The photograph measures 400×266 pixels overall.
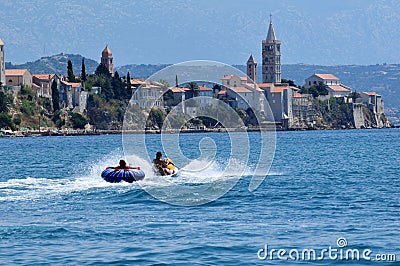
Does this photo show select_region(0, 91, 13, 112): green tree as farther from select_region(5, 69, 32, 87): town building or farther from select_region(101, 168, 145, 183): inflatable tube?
select_region(101, 168, 145, 183): inflatable tube

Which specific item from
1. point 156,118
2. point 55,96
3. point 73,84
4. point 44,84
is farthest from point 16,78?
point 156,118

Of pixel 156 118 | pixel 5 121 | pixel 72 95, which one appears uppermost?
pixel 72 95

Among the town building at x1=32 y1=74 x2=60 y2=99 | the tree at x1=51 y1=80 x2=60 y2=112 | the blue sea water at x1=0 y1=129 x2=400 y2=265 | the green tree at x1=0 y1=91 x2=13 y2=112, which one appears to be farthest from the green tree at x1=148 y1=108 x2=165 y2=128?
the blue sea water at x1=0 y1=129 x2=400 y2=265

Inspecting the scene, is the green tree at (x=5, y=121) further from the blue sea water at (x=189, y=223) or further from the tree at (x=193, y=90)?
the blue sea water at (x=189, y=223)

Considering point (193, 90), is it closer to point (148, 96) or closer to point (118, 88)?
point (148, 96)

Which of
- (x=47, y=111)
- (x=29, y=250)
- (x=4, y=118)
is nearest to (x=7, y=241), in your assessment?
(x=29, y=250)

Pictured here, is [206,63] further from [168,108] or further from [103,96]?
[168,108]

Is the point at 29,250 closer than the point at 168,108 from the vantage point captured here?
Yes

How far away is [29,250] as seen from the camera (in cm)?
2456

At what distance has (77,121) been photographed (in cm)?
17375

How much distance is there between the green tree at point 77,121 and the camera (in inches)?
6836

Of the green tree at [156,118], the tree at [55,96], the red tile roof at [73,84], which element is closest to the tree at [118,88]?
the green tree at [156,118]

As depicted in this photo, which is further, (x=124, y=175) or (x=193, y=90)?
(x=193, y=90)

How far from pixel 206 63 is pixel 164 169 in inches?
398
